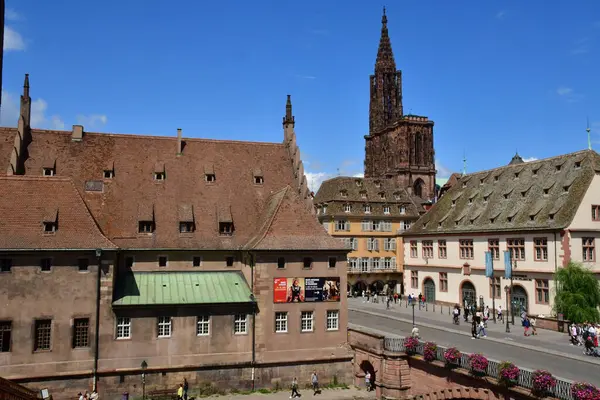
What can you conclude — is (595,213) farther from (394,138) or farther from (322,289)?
(394,138)

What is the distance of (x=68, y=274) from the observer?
33.9m

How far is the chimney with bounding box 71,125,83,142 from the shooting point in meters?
41.8

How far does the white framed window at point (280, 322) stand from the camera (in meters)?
37.8

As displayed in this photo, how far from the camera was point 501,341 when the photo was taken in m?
37.8

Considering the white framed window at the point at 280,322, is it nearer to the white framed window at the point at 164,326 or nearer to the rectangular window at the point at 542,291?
the white framed window at the point at 164,326

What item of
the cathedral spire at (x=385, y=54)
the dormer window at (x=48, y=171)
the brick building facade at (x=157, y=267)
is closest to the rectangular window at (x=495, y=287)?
the brick building facade at (x=157, y=267)

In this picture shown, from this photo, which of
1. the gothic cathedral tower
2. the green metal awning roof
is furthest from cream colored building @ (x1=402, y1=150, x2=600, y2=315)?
the gothic cathedral tower

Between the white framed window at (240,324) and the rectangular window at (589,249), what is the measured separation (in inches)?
1126

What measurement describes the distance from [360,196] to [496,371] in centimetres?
5077

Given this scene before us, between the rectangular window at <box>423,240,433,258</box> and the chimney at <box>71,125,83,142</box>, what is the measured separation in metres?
38.2

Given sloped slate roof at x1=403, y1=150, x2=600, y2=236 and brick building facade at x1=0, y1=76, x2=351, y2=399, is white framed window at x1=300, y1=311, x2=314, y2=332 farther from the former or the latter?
sloped slate roof at x1=403, y1=150, x2=600, y2=236

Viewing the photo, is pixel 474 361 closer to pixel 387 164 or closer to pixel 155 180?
pixel 155 180

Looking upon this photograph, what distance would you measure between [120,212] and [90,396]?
11.9 m

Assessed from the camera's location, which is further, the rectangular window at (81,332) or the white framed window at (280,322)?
the white framed window at (280,322)
